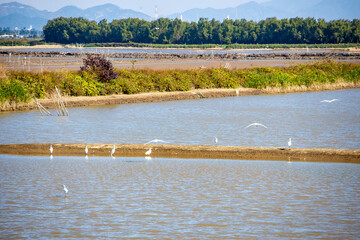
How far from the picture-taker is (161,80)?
3984cm

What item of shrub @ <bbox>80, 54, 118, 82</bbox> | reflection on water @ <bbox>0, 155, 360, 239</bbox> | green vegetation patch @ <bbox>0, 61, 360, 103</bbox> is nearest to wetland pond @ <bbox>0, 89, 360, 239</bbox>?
reflection on water @ <bbox>0, 155, 360, 239</bbox>

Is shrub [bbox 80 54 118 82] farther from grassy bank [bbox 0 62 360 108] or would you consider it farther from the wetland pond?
the wetland pond

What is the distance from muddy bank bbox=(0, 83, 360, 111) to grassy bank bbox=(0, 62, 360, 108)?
46 cm

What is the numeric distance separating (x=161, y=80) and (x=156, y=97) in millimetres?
2912

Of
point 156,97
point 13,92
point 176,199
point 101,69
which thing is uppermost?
point 101,69

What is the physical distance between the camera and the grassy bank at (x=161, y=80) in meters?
32.5

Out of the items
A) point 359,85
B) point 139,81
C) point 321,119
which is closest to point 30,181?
point 321,119

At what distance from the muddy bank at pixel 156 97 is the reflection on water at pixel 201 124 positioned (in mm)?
1222

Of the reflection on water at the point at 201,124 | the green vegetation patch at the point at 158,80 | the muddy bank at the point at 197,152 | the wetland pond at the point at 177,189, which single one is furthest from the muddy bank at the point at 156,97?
the muddy bank at the point at 197,152

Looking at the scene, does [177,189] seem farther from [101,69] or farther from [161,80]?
[161,80]

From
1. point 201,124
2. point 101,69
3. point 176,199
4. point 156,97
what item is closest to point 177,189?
point 176,199

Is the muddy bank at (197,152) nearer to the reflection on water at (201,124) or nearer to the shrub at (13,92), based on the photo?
the reflection on water at (201,124)

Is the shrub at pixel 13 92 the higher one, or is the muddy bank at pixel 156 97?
the shrub at pixel 13 92

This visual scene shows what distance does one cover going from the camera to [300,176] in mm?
15070
